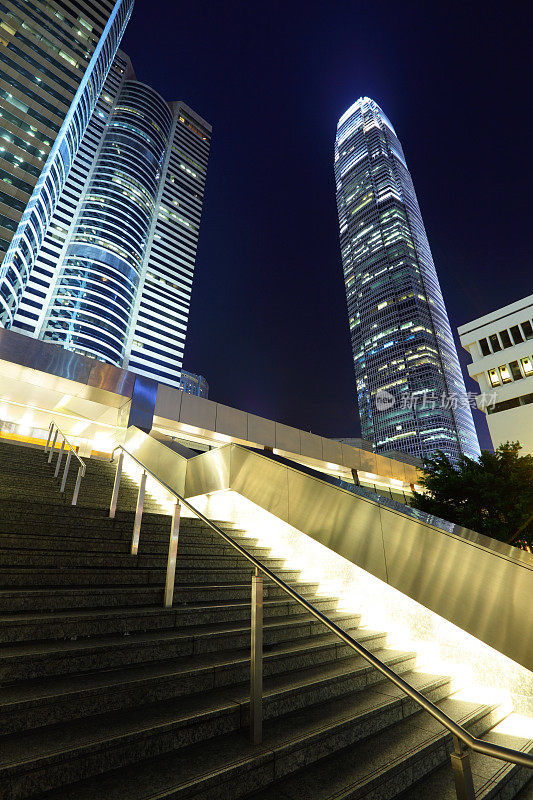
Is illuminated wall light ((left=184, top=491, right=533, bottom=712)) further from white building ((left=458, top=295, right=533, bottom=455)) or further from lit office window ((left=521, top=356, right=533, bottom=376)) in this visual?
lit office window ((left=521, top=356, right=533, bottom=376))

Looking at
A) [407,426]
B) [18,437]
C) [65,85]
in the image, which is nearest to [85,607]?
[18,437]

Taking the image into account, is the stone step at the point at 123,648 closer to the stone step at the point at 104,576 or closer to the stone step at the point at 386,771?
the stone step at the point at 104,576

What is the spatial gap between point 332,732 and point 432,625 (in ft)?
10.5

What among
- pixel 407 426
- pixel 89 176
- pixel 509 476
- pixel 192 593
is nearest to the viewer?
pixel 192 593

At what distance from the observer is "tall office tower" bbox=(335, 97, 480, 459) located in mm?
118438

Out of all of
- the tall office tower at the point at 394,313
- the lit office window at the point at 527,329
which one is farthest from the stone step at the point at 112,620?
the tall office tower at the point at 394,313

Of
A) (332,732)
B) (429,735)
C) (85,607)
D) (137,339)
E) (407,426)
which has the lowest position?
(429,735)

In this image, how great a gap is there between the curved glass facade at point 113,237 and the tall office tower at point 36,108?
456 inches

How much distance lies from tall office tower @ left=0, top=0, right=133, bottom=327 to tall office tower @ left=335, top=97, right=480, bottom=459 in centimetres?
10795

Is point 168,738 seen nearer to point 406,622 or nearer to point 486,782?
point 486,782

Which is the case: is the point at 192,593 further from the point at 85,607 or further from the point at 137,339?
the point at 137,339

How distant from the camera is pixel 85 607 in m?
3.46

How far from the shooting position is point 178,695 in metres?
2.76

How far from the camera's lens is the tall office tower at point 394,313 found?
118m
